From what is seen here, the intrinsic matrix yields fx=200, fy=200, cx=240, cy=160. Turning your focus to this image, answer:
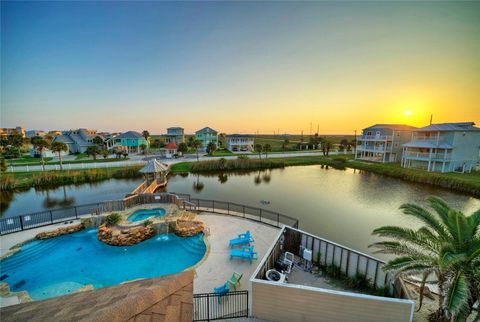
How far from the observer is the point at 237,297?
7.17m

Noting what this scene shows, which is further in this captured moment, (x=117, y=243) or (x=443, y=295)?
(x=117, y=243)

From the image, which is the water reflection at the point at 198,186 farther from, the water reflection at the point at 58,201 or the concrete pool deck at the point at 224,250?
the water reflection at the point at 58,201

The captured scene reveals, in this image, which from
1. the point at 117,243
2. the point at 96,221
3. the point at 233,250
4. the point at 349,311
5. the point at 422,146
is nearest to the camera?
the point at 349,311

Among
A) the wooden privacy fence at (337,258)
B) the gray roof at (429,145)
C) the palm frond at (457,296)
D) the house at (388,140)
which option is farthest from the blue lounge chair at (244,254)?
the house at (388,140)

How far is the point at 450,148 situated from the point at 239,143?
44496mm

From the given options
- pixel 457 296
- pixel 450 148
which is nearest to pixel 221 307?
pixel 457 296

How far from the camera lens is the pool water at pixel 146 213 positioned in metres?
14.1

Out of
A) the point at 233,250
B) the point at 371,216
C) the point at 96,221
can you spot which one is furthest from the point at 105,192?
the point at 371,216

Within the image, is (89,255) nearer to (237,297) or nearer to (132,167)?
(237,297)

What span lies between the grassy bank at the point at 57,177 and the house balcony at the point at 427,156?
152 ft

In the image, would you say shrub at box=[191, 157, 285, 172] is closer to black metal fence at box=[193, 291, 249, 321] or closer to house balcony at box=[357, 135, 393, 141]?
house balcony at box=[357, 135, 393, 141]

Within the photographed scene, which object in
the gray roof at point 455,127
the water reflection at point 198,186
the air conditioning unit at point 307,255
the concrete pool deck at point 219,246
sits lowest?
the water reflection at point 198,186

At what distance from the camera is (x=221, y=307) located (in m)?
6.95

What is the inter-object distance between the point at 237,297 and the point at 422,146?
1650 inches
